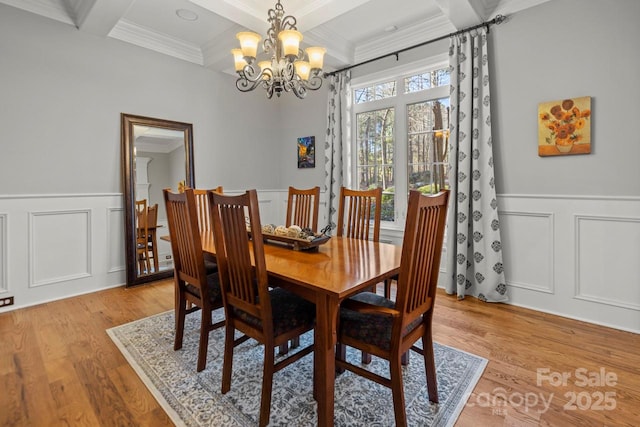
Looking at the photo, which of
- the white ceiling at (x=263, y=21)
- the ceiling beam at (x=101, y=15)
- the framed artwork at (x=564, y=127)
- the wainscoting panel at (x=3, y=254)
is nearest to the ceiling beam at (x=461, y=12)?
the white ceiling at (x=263, y=21)

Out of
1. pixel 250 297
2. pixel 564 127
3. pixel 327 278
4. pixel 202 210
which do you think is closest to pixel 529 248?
pixel 564 127

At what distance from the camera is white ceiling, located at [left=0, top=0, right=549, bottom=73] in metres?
2.79

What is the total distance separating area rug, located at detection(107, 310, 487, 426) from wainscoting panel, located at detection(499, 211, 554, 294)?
124 cm

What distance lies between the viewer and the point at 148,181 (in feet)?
12.0

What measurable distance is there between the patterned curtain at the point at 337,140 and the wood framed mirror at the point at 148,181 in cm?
180

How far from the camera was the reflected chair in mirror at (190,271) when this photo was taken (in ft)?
6.09

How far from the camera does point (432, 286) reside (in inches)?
63.9

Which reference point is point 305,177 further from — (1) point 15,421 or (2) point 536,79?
(1) point 15,421

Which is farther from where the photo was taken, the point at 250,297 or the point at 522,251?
the point at 522,251

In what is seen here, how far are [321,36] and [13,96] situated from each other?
116 inches

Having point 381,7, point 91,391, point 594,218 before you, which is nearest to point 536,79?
point 594,218

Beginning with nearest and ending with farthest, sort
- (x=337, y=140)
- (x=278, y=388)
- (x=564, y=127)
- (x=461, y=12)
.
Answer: (x=278, y=388) → (x=564, y=127) → (x=461, y=12) → (x=337, y=140)

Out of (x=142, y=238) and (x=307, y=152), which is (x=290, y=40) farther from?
(x=142, y=238)

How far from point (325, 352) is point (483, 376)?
1136 millimetres
